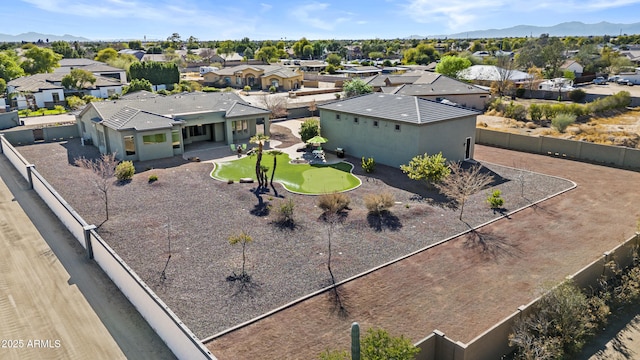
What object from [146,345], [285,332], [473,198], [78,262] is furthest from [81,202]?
[473,198]

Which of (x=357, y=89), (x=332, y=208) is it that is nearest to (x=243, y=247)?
(x=332, y=208)

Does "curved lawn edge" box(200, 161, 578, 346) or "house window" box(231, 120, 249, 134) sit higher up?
"house window" box(231, 120, 249, 134)

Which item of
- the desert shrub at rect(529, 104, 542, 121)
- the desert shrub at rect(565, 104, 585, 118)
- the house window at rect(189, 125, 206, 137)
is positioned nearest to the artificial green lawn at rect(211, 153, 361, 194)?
the house window at rect(189, 125, 206, 137)

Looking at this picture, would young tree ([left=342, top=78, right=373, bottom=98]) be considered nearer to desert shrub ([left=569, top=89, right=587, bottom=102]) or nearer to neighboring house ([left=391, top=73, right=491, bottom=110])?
neighboring house ([left=391, top=73, right=491, bottom=110])

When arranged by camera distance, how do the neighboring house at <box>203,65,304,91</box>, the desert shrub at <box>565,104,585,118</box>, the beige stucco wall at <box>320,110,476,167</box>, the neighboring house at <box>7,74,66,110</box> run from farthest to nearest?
the neighboring house at <box>203,65,304,91</box>
the neighboring house at <box>7,74,66,110</box>
the desert shrub at <box>565,104,585,118</box>
the beige stucco wall at <box>320,110,476,167</box>

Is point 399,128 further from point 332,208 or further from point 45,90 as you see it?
point 45,90

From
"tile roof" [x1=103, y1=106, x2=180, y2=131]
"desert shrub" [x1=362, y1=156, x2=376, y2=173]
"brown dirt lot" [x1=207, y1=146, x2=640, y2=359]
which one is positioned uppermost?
"tile roof" [x1=103, y1=106, x2=180, y2=131]

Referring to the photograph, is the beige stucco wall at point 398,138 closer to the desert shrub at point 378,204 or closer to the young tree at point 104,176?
the desert shrub at point 378,204
